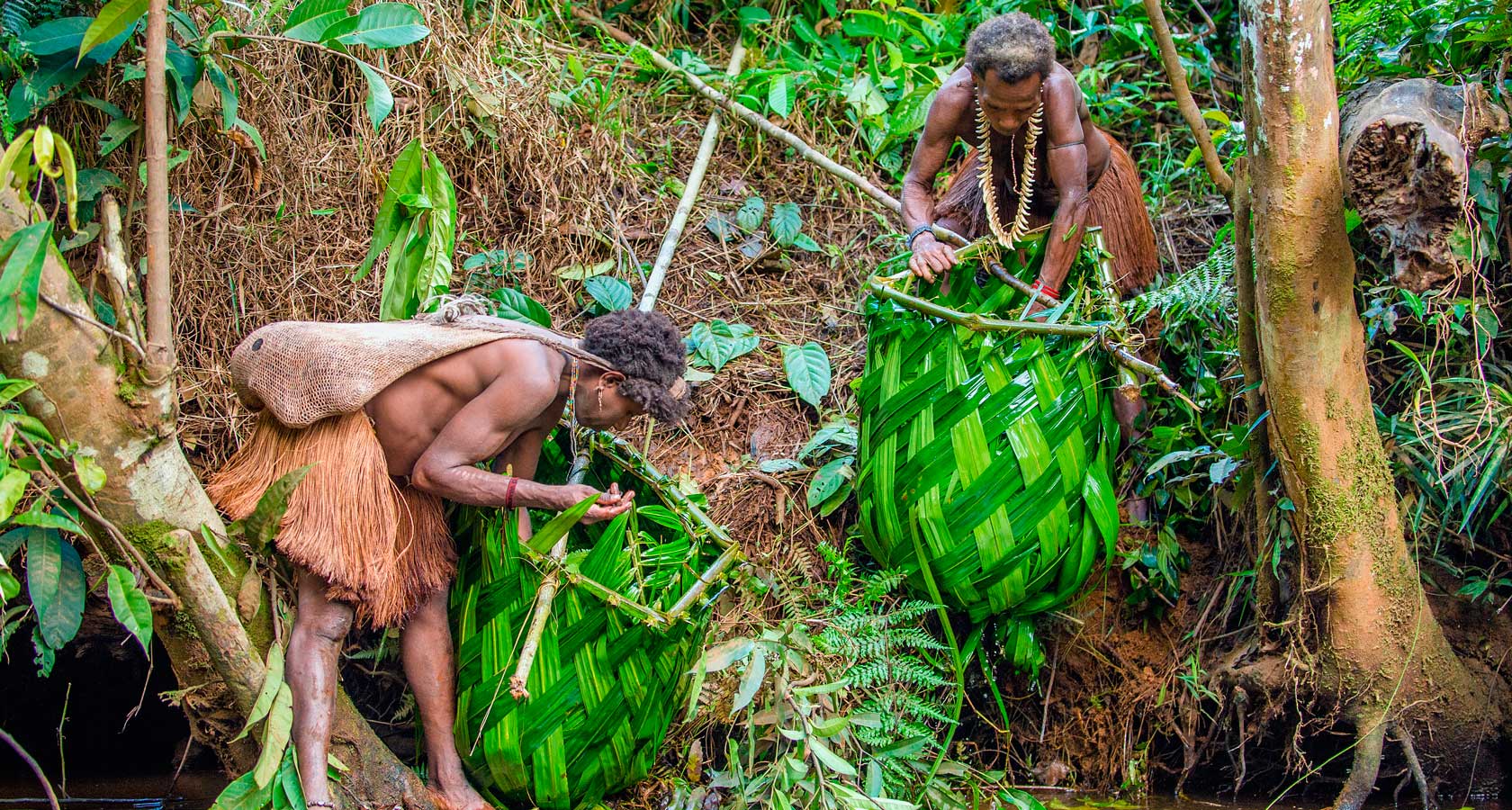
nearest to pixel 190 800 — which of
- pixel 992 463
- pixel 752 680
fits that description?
pixel 752 680

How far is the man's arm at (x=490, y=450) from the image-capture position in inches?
114

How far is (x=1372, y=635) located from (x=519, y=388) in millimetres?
2161

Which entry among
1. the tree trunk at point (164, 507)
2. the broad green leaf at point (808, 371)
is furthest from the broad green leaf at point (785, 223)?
the tree trunk at point (164, 507)

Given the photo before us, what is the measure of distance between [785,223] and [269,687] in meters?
2.63

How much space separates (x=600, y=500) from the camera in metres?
3.02

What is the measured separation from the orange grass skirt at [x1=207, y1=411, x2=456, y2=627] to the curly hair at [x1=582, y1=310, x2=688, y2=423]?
58 centimetres

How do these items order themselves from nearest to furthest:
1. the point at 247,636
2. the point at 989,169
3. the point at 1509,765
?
the point at 247,636 → the point at 1509,765 → the point at 989,169

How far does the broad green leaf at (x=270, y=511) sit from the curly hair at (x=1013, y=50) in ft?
6.52

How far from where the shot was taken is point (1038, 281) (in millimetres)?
3459

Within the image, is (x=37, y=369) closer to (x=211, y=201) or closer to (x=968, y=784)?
(x=211, y=201)

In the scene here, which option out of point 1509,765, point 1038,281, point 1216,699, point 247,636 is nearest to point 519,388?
point 247,636

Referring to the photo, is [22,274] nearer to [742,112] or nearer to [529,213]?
[529,213]

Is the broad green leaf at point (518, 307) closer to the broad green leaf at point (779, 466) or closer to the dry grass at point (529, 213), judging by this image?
the dry grass at point (529, 213)

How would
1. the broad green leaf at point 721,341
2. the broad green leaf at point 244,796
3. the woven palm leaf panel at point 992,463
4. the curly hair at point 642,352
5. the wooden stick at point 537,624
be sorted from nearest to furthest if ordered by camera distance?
1. the broad green leaf at point 244,796
2. the wooden stick at point 537,624
3. the curly hair at point 642,352
4. the woven palm leaf panel at point 992,463
5. the broad green leaf at point 721,341
